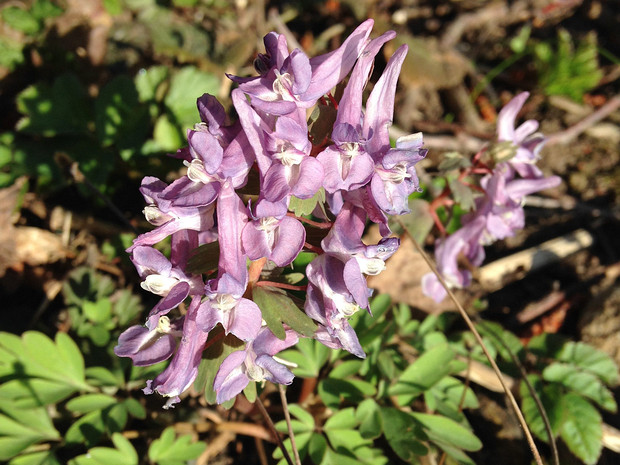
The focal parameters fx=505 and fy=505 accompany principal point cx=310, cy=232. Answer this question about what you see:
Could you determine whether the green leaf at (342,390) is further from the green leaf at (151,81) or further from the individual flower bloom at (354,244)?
the green leaf at (151,81)

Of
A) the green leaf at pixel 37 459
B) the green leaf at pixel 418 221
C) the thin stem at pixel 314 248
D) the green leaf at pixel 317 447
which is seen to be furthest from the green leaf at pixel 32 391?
the green leaf at pixel 418 221

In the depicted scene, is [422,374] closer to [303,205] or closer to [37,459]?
[303,205]

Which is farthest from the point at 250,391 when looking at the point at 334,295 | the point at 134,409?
the point at 134,409

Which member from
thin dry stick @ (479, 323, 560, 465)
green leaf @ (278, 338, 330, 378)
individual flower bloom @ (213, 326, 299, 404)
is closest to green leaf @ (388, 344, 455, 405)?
green leaf @ (278, 338, 330, 378)

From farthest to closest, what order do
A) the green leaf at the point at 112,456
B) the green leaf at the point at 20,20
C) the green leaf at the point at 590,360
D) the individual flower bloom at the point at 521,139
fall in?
the green leaf at the point at 20,20 → the green leaf at the point at 590,360 → the individual flower bloom at the point at 521,139 → the green leaf at the point at 112,456

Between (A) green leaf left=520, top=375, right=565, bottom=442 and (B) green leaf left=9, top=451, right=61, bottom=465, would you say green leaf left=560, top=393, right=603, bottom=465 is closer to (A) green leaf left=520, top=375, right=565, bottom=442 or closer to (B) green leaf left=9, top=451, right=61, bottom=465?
(A) green leaf left=520, top=375, right=565, bottom=442

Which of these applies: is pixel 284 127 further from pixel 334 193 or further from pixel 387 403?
pixel 387 403
